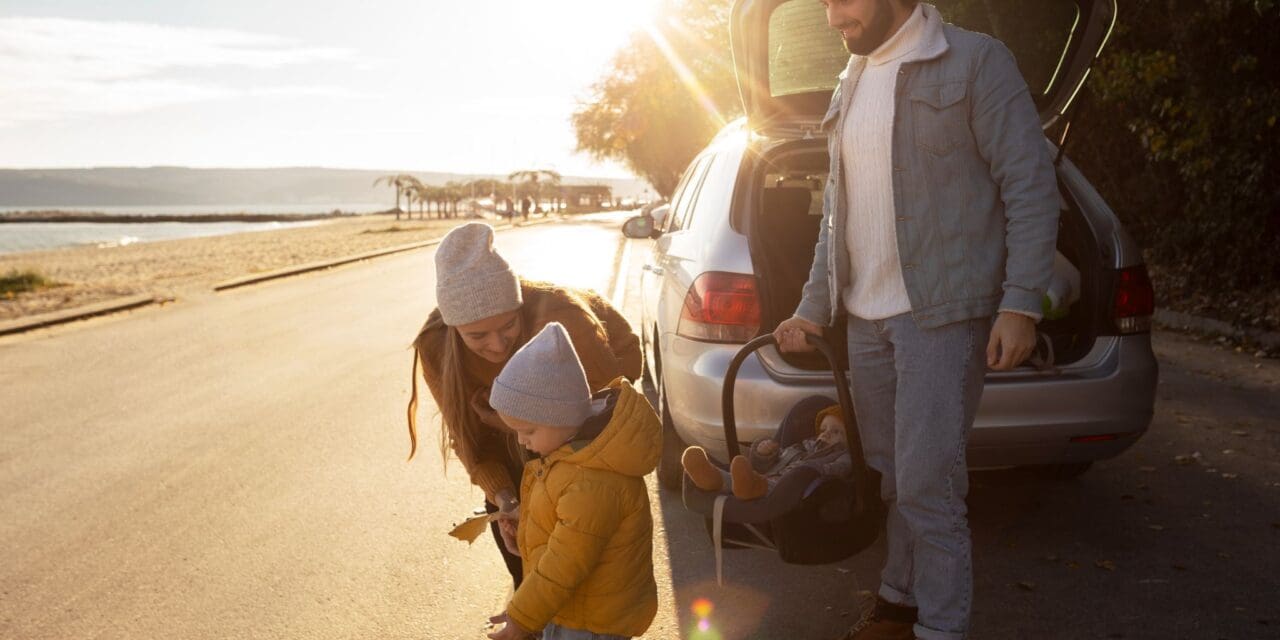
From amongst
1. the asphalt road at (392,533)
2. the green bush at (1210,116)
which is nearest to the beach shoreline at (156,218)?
the green bush at (1210,116)

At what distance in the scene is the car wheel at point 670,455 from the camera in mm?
4973

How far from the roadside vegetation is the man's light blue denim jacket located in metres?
7.58

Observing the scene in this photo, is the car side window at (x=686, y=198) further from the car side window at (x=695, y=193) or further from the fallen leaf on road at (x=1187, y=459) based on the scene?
the fallen leaf on road at (x=1187, y=459)

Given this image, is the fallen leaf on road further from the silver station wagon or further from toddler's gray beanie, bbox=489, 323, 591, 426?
toddler's gray beanie, bbox=489, 323, 591, 426

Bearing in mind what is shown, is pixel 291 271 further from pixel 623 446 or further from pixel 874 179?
pixel 623 446

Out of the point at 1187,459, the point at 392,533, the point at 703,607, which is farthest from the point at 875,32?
the point at 1187,459

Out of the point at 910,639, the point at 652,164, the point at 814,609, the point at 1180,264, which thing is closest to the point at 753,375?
the point at 814,609

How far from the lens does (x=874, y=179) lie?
2879mm

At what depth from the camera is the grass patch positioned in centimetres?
1855

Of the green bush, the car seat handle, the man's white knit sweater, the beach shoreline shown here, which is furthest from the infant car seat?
the beach shoreline

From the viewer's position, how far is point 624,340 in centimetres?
308

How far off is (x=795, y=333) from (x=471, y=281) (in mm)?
1104

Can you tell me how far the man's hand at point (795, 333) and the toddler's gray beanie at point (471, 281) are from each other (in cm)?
94

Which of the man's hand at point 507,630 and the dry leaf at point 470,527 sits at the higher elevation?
the dry leaf at point 470,527
